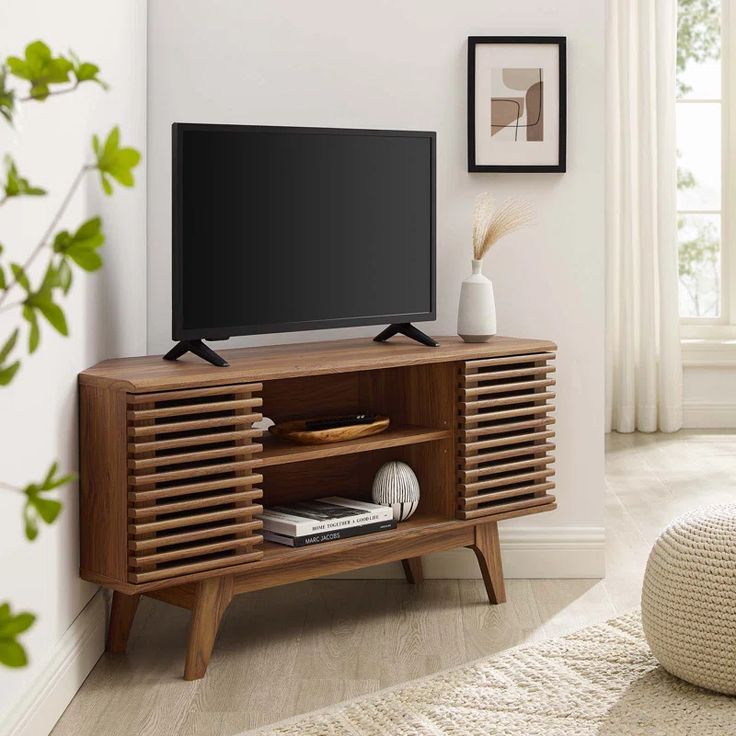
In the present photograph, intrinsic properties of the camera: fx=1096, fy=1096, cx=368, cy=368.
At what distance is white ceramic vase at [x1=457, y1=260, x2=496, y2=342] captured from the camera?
3084 mm

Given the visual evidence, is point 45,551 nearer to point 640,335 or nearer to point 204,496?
point 204,496

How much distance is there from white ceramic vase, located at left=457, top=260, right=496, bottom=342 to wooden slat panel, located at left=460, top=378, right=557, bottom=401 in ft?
0.51

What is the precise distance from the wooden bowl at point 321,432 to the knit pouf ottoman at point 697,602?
808 mm

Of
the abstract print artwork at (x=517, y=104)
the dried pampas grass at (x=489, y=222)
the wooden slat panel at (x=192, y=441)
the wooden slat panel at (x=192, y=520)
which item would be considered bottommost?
the wooden slat panel at (x=192, y=520)

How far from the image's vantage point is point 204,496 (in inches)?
97.3

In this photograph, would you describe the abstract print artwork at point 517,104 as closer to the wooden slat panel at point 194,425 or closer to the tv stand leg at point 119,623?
the wooden slat panel at point 194,425

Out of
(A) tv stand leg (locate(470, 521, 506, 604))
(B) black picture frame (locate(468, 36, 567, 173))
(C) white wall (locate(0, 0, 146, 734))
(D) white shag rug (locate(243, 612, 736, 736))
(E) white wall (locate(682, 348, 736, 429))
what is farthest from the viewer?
(E) white wall (locate(682, 348, 736, 429))

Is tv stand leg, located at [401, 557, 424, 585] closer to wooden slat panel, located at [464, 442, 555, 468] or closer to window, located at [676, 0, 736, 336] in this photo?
wooden slat panel, located at [464, 442, 555, 468]

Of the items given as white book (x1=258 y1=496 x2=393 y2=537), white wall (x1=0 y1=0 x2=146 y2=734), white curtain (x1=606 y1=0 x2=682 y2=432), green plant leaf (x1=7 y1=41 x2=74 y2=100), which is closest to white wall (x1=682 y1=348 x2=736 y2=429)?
white curtain (x1=606 y1=0 x2=682 y2=432)

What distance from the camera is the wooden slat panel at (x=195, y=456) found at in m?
2.33

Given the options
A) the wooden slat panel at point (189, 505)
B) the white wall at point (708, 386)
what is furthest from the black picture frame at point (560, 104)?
the white wall at point (708, 386)

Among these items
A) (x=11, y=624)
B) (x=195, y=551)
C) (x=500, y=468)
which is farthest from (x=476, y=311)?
(x=11, y=624)

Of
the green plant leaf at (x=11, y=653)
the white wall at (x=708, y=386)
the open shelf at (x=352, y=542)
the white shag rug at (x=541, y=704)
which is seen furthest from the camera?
the white wall at (x=708, y=386)

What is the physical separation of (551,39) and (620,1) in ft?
9.87
